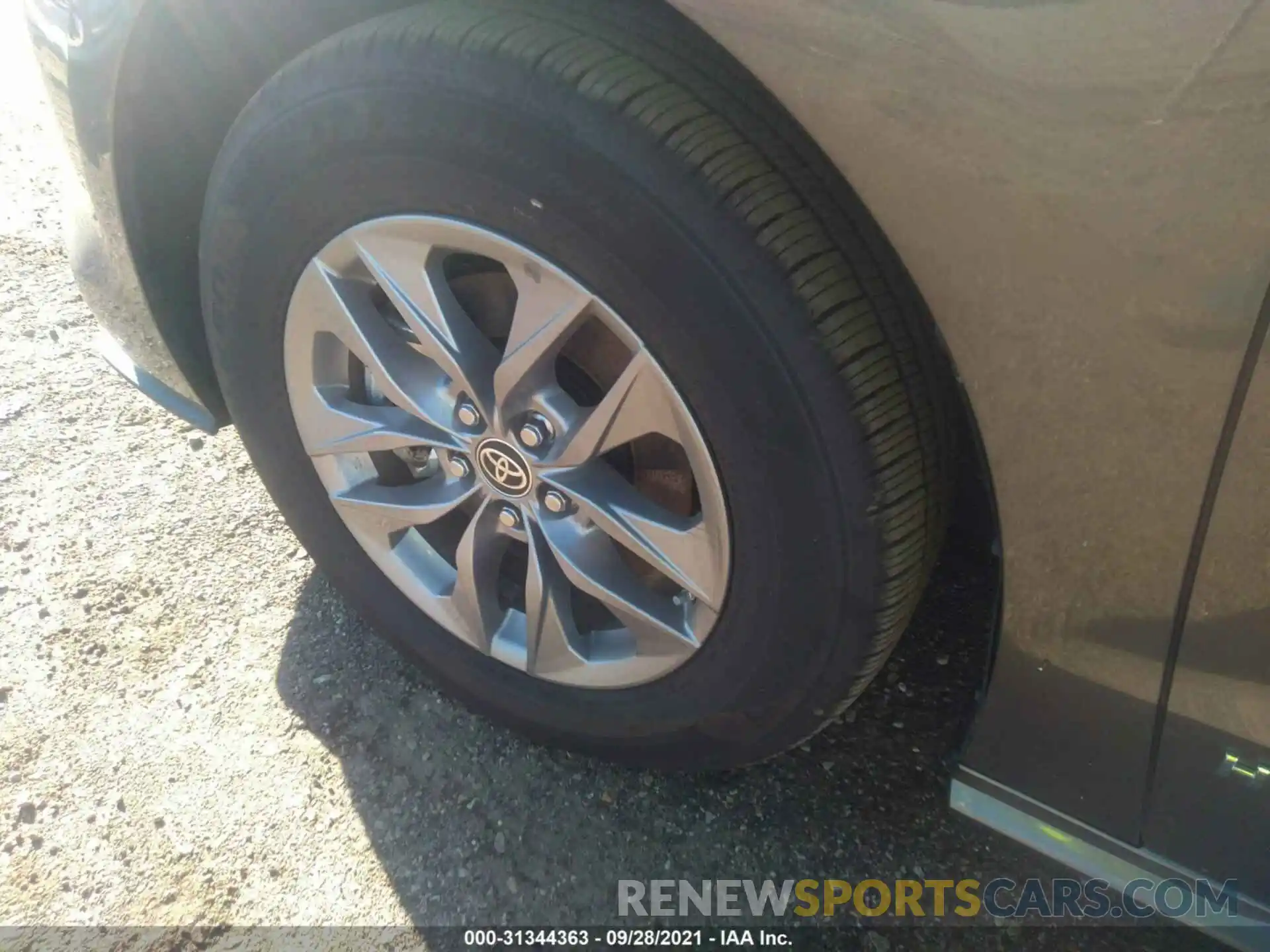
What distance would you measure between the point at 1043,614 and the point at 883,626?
0.68ft

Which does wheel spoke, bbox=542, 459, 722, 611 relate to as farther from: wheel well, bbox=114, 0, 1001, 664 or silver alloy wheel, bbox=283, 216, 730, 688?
wheel well, bbox=114, 0, 1001, 664

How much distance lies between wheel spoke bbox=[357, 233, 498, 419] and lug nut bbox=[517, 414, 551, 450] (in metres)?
0.06

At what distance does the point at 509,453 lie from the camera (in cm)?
151

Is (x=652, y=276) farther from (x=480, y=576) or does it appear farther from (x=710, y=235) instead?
(x=480, y=576)

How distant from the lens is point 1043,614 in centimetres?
126

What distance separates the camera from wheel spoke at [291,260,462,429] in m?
1.54

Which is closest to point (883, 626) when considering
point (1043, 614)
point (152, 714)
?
point (1043, 614)

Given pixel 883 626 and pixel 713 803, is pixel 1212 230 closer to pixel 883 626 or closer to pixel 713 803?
pixel 883 626

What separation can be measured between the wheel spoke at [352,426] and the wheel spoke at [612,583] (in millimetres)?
226

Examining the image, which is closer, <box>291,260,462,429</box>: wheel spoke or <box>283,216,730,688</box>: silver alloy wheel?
<box>283,216,730,688</box>: silver alloy wheel

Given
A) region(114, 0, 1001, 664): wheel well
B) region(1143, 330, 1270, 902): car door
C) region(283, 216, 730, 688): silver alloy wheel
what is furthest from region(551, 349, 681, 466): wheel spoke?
region(1143, 330, 1270, 902): car door

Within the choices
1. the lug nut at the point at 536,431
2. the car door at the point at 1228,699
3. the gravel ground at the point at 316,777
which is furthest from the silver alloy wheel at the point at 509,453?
the car door at the point at 1228,699

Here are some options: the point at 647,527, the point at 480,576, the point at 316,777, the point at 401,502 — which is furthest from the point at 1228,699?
the point at 316,777

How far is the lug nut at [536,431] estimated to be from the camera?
1.46 m
